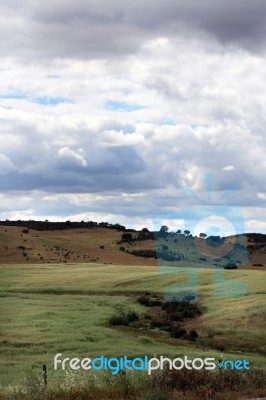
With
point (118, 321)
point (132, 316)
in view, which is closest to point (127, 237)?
point (132, 316)

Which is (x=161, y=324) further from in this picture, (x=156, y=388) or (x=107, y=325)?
(x=156, y=388)

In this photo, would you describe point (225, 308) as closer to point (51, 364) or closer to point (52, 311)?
point (52, 311)

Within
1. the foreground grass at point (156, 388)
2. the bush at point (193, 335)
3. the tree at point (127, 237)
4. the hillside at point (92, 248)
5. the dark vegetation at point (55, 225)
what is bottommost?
the bush at point (193, 335)

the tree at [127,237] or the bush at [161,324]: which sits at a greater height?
the tree at [127,237]

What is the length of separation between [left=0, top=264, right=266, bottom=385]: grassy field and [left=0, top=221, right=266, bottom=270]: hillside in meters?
37.8

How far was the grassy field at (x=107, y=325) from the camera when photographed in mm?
27091

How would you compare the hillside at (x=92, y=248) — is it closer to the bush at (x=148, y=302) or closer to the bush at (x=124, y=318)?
the bush at (x=148, y=302)

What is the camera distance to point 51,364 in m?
23.9

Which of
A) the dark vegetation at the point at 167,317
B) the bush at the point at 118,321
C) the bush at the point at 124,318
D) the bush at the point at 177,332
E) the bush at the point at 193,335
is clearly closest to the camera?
the bush at the point at 193,335

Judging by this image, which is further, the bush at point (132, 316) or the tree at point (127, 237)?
the tree at point (127, 237)

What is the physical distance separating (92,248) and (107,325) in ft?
315

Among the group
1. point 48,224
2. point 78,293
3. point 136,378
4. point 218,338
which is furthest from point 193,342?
point 48,224

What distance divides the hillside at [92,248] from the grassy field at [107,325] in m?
37.8

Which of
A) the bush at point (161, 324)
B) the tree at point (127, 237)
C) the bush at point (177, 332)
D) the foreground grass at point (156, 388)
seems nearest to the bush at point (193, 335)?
the bush at point (177, 332)
